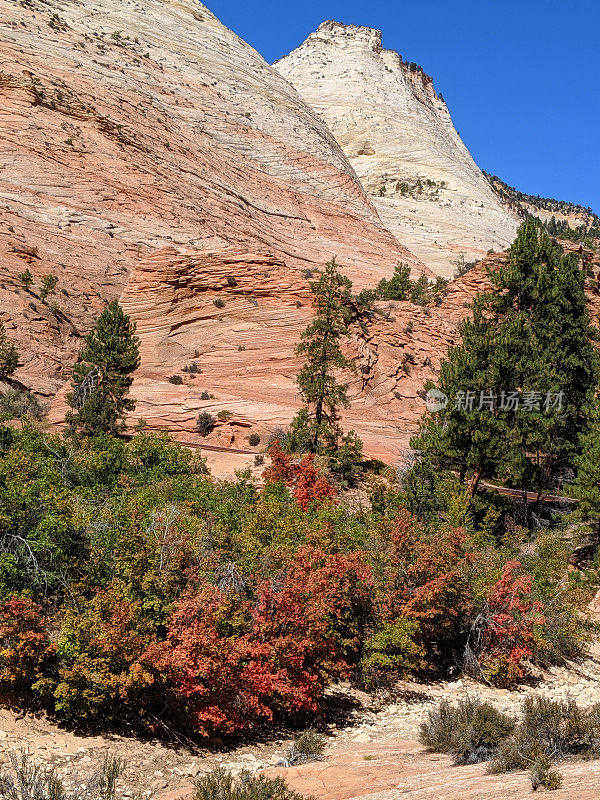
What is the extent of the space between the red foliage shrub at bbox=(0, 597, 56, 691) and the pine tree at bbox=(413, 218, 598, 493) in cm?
1429

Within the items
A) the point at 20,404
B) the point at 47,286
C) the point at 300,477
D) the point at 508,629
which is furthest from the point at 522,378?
the point at 47,286

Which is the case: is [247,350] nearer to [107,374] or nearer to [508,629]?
[107,374]

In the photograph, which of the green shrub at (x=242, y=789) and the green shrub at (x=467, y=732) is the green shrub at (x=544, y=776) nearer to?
the green shrub at (x=467, y=732)

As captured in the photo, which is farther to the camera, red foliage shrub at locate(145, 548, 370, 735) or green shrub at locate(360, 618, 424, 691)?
green shrub at locate(360, 618, 424, 691)

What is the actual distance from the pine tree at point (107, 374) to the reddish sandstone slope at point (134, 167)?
4887 mm

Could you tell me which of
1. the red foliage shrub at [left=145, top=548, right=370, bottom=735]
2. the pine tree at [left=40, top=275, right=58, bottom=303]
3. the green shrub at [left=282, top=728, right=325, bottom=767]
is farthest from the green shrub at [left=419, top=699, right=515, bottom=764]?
the pine tree at [left=40, top=275, right=58, bottom=303]

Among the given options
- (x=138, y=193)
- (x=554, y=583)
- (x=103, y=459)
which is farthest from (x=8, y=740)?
(x=138, y=193)

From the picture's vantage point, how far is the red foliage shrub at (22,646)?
33.0 feet

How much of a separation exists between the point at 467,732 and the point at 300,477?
11.0 m

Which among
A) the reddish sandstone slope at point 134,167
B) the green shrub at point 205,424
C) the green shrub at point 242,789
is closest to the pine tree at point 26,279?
the reddish sandstone slope at point 134,167

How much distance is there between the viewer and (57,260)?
34.6 metres

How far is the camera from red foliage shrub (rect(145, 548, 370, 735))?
10.4 meters

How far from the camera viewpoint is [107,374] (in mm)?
25250

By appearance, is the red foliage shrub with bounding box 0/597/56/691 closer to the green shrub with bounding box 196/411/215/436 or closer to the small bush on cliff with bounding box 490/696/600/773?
the small bush on cliff with bounding box 490/696/600/773
